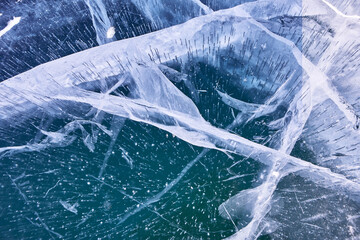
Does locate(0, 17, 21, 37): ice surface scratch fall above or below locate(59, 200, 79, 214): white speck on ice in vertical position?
above

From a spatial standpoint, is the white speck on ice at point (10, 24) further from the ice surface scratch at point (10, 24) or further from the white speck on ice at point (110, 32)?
the white speck on ice at point (110, 32)

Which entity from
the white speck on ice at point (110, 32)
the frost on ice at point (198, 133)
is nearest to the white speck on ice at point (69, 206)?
the frost on ice at point (198, 133)

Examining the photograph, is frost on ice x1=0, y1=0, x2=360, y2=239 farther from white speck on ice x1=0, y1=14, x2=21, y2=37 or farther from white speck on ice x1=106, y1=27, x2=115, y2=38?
white speck on ice x1=0, y1=14, x2=21, y2=37

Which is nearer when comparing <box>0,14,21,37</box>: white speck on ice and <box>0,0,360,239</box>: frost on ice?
<box>0,0,360,239</box>: frost on ice

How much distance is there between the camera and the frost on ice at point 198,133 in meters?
1.06

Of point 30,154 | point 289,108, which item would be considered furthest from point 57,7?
point 289,108

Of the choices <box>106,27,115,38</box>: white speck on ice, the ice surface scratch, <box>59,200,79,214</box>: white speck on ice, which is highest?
the ice surface scratch

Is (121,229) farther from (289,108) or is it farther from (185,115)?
(289,108)

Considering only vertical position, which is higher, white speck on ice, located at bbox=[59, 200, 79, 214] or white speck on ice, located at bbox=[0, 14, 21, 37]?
white speck on ice, located at bbox=[0, 14, 21, 37]

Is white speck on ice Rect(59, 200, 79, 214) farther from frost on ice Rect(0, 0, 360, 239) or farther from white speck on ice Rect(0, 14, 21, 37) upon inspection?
A: white speck on ice Rect(0, 14, 21, 37)

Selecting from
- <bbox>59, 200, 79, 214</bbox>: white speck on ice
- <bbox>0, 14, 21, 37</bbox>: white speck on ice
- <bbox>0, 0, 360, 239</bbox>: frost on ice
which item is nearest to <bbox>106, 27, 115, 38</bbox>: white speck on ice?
<bbox>0, 0, 360, 239</bbox>: frost on ice

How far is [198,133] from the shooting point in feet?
3.66

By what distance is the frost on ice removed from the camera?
106 centimetres

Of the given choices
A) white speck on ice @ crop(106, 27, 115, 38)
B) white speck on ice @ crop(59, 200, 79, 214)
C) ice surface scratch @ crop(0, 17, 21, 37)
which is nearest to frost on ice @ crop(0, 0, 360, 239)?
white speck on ice @ crop(59, 200, 79, 214)
